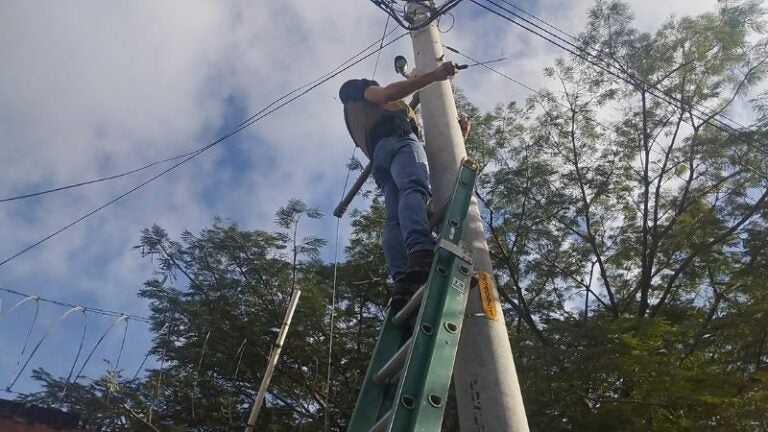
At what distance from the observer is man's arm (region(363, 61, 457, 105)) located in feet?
9.93

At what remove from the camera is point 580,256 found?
10.3 metres

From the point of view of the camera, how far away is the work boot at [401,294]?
8.91 ft

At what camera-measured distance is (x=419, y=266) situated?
266 centimetres

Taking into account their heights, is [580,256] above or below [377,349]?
above

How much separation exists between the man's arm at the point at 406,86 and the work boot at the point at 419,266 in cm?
89

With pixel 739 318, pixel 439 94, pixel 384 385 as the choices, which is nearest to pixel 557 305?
pixel 739 318

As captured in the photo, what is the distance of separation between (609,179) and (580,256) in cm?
133

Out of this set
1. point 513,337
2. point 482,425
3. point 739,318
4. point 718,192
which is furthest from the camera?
point 718,192

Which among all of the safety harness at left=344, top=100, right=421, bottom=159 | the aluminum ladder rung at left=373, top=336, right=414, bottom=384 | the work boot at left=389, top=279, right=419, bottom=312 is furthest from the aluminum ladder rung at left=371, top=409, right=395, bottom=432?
the safety harness at left=344, top=100, right=421, bottom=159

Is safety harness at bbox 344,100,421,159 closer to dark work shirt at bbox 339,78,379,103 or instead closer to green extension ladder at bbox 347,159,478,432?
dark work shirt at bbox 339,78,379,103

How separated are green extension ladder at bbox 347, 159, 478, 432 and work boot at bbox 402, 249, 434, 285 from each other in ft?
0.39

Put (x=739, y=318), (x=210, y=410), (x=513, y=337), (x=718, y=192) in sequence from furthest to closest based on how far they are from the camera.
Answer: (x=718, y=192) → (x=210, y=410) → (x=513, y=337) → (x=739, y=318)

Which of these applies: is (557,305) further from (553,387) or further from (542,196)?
(553,387)

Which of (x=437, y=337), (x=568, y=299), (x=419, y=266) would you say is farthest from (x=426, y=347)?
(x=568, y=299)
